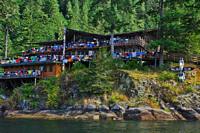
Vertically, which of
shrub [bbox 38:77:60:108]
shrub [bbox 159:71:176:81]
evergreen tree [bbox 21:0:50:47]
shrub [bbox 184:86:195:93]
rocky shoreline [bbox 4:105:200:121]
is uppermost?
evergreen tree [bbox 21:0:50:47]

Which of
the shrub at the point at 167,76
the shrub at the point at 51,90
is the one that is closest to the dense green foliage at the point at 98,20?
the shrub at the point at 167,76

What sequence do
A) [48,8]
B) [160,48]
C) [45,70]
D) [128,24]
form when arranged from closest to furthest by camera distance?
[160,48] → [45,70] → [128,24] → [48,8]

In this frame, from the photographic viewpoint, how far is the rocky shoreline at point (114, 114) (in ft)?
173

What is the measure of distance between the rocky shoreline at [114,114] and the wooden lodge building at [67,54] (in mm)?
12369

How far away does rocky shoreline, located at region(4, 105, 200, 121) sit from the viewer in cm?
5266

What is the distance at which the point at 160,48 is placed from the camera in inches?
2525

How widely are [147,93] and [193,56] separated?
13048 mm

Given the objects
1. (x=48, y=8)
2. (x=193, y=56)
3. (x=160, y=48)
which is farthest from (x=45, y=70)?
(x=48, y=8)

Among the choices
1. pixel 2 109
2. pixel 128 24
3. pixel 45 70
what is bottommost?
pixel 2 109

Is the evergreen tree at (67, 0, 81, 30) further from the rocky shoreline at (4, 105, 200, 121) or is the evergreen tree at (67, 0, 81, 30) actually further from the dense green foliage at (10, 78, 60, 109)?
the rocky shoreline at (4, 105, 200, 121)

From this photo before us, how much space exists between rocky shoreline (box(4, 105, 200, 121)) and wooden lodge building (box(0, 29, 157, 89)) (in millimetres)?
12369

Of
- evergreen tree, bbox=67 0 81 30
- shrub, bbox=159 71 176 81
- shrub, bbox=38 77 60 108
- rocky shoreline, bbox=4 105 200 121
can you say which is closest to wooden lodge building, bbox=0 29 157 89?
shrub, bbox=38 77 60 108

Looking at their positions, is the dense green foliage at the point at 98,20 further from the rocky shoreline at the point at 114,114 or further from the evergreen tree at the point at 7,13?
the rocky shoreline at the point at 114,114

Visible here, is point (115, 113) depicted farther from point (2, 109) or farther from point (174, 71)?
point (2, 109)
